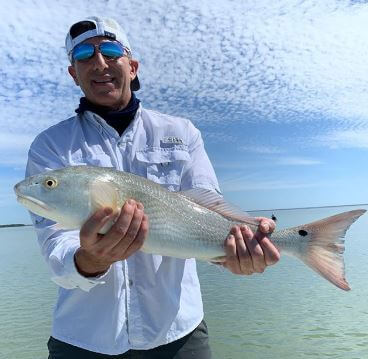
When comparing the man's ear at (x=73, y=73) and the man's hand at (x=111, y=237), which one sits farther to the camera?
the man's ear at (x=73, y=73)

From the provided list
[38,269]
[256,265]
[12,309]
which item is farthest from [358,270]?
[256,265]

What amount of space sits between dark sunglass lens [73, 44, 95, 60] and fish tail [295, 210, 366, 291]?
2587 mm

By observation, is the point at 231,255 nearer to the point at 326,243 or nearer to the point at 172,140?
the point at 326,243

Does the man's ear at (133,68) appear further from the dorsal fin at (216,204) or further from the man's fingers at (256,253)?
the man's fingers at (256,253)

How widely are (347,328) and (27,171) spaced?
16935 mm

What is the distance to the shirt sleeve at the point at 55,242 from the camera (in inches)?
139

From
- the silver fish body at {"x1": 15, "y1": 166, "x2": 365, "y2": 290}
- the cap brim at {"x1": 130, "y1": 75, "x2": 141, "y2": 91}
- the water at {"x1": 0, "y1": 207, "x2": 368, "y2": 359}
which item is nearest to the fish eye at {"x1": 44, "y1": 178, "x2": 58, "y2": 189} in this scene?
the silver fish body at {"x1": 15, "y1": 166, "x2": 365, "y2": 290}

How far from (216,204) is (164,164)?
2.02ft

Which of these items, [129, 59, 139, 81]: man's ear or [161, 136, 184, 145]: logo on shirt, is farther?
[129, 59, 139, 81]: man's ear

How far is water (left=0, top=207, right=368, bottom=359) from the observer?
16.2 m

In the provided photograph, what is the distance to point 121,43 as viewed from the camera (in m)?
4.53

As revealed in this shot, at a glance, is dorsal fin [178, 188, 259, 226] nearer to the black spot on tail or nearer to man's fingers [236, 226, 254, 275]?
man's fingers [236, 226, 254, 275]

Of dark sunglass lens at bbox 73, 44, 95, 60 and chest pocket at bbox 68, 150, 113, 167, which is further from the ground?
dark sunglass lens at bbox 73, 44, 95, 60

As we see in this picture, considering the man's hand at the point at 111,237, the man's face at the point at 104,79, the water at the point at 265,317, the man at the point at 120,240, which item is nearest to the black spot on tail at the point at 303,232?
the man at the point at 120,240
